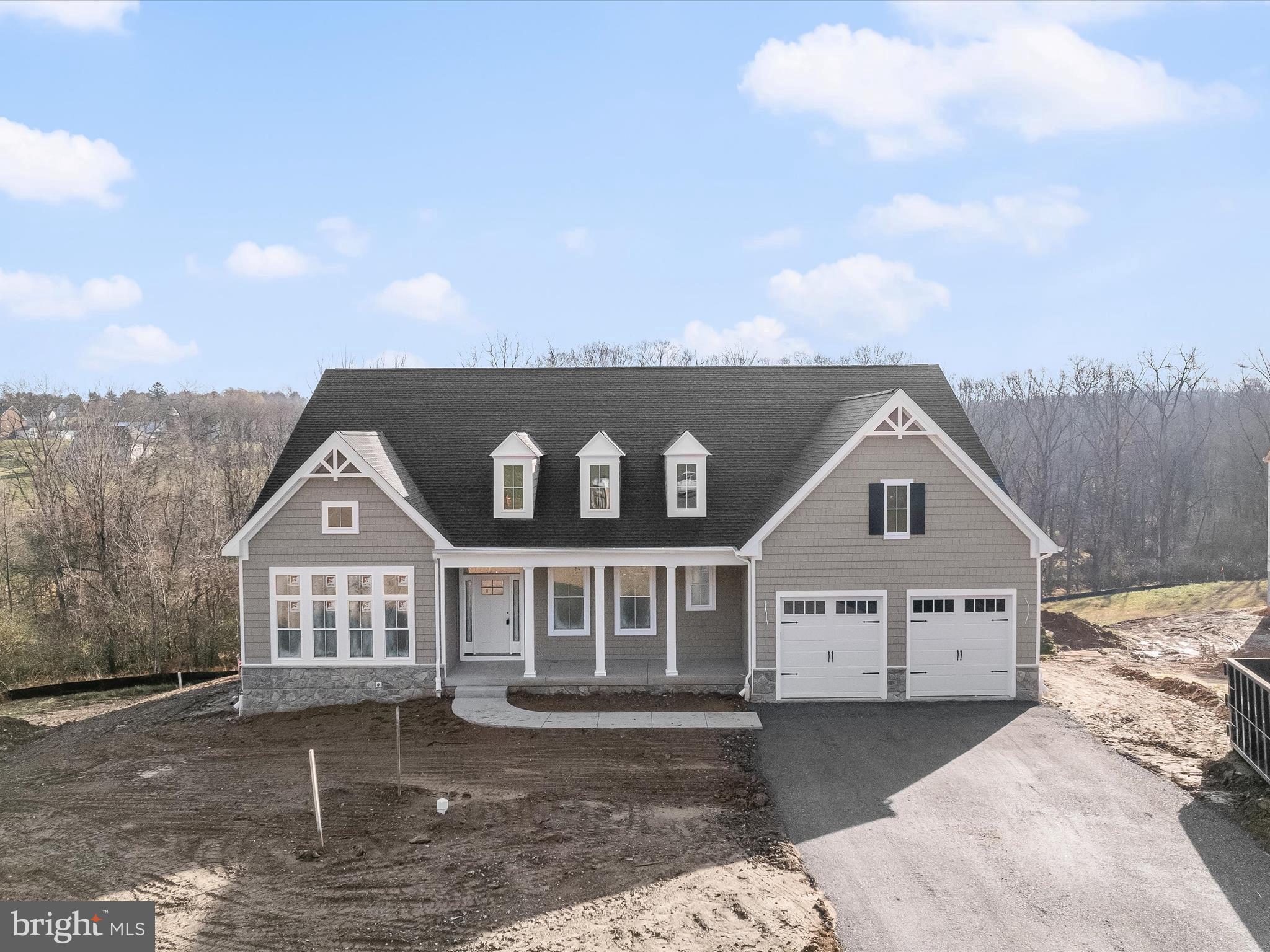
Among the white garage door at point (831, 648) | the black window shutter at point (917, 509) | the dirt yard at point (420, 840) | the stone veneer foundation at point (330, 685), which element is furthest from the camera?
the stone veneer foundation at point (330, 685)

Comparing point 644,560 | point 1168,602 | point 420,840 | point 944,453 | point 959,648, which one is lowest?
point 1168,602

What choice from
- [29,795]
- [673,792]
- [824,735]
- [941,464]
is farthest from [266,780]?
[941,464]

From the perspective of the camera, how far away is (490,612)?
2008 centimetres

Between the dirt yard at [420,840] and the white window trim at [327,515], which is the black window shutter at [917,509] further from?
the white window trim at [327,515]

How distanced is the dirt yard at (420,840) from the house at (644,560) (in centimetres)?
251

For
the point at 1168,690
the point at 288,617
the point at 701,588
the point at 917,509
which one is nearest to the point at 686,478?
the point at 701,588

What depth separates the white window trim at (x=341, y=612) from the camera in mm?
17828

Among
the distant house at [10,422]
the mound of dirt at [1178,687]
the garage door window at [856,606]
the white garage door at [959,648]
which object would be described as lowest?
the mound of dirt at [1178,687]

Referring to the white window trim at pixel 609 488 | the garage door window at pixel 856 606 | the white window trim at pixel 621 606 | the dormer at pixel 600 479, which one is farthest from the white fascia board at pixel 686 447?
the garage door window at pixel 856 606

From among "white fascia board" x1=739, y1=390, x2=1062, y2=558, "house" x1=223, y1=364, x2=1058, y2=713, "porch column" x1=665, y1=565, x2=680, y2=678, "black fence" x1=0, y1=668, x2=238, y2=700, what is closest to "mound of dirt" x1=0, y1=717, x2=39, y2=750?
"black fence" x1=0, y1=668, x2=238, y2=700

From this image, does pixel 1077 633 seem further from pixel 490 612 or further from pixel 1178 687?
pixel 490 612

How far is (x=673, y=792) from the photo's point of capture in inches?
496

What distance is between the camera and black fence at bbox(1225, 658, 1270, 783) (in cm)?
1187

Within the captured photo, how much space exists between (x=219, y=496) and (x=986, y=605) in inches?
1120
